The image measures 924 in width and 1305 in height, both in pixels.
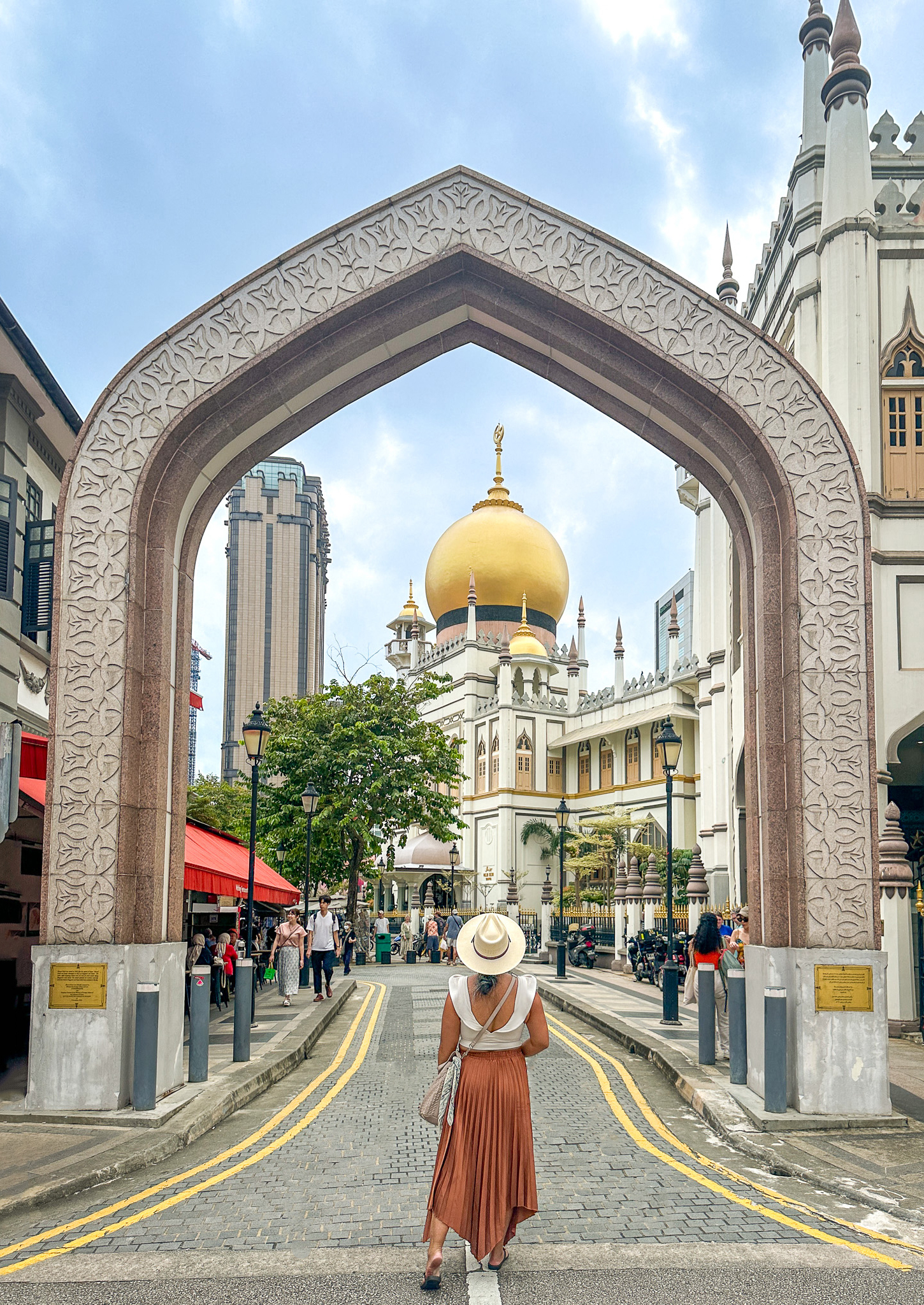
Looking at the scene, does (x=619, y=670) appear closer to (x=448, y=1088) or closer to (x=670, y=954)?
(x=670, y=954)

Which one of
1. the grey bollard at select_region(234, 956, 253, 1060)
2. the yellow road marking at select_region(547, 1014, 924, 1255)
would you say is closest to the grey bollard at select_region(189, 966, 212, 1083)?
the grey bollard at select_region(234, 956, 253, 1060)

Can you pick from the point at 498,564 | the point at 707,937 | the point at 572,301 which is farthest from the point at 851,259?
the point at 498,564

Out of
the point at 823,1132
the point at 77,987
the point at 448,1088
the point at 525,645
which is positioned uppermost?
the point at 525,645

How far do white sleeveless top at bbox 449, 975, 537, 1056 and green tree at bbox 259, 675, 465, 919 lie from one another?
27794 mm

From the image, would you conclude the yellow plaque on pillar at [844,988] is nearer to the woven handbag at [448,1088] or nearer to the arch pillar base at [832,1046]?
the arch pillar base at [832,1046]

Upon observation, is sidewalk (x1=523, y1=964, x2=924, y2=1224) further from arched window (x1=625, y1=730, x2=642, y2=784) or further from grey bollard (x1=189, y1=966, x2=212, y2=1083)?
arched window (x1=625, y1=730, x2=642, y2=784)

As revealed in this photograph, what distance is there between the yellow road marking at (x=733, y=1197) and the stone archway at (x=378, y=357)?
2.18 meters

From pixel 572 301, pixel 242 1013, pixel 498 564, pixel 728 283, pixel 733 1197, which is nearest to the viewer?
pixel 733 1197

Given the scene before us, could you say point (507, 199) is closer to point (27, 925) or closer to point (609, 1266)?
point (609, 1266)

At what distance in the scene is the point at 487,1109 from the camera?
5.39 metres

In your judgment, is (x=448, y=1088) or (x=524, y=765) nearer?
(x=448, y=1088)

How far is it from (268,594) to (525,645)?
7629 centimetres

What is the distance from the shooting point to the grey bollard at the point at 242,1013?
11859mm

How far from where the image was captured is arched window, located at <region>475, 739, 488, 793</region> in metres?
59.5
